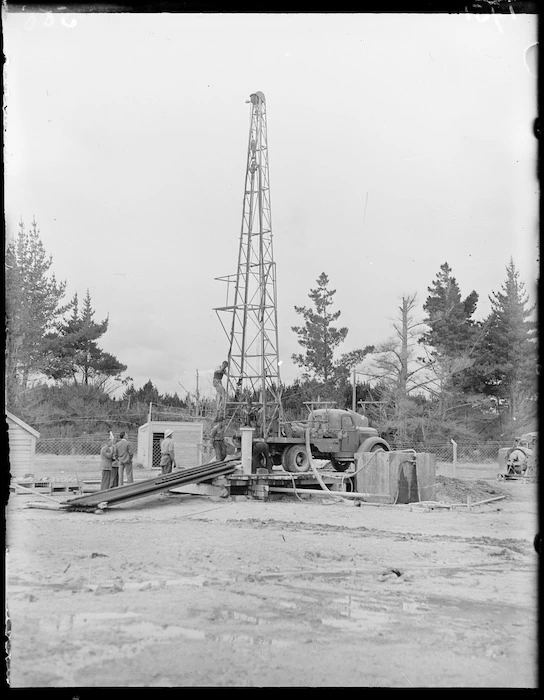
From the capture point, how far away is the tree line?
104 ft

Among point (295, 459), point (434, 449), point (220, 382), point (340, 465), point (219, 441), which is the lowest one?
point (434, 449)

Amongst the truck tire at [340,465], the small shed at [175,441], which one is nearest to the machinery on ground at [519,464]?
the truck tire at [340,465]

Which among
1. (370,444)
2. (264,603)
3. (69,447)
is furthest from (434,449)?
(264,603)

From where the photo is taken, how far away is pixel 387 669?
481 centimetres

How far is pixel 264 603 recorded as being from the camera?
675 cm

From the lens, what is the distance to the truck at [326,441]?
1986 centimetres

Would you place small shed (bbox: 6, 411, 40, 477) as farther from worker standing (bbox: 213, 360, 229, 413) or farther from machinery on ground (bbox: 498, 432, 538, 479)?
machinery on ground (bbox: 498, 432, 538, 479)

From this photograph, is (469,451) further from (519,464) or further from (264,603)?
(264,603)

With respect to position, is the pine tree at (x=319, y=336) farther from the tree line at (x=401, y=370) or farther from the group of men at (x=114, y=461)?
the group of men at (x=114, y=461)

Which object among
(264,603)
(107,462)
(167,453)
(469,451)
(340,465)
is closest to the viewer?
(264,603)

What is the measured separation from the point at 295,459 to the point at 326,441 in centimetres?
146

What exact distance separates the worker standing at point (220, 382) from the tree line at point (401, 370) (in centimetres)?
1247

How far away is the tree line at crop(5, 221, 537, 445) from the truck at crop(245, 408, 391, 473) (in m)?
9.29

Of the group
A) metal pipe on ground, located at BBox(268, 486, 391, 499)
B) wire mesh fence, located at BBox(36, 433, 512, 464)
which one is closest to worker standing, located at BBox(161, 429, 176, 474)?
metal pipe on ground, located at BBox(268, 486, 391, 499)
